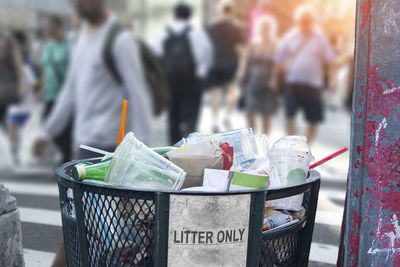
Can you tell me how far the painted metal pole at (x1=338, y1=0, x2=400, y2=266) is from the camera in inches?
65.7

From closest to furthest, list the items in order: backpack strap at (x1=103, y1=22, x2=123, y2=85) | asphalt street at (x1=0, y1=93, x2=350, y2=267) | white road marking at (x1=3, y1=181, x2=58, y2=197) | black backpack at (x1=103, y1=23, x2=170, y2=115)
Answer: asphalt street at (x1=0, y1=93, x2=350, y2=267) < backpack strap at (x1=103, y1=22, x2=123, y2=85) < black backpack at (x1=103, y1=23, x2=170, y2=115) < white road marking at (x1=3, y1=181, x2=58, y2=197)

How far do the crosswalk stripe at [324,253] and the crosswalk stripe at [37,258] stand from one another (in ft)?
4.09

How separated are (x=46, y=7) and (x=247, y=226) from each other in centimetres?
2970

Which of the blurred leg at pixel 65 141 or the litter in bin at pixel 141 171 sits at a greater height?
the litter in bin at pixel 141 171

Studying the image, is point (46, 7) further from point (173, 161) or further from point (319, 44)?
point (173, 161)

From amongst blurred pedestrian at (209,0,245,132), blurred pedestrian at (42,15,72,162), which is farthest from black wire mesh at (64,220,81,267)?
blurred pedestrian at (209,0,245,132)

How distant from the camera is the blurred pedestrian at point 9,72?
694 centimetres

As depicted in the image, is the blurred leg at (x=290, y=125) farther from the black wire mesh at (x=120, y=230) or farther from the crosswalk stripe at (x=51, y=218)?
the black wire mesh at (x=120, y=230)

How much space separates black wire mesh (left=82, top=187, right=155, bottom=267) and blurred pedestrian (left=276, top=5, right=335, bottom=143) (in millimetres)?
5330

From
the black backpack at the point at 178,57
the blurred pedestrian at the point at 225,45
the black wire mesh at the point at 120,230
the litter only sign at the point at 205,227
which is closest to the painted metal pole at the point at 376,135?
the litter only sign at the point at 205,227

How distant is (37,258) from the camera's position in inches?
99.0

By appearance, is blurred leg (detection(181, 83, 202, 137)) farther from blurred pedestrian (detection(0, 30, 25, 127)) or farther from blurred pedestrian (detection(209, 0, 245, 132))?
blurred pedestrian (detection(0, 30, 25, 127))

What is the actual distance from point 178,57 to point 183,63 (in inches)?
3.8

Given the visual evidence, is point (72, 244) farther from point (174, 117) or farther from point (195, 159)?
point (174, 117)
